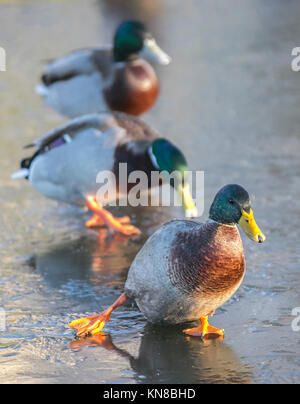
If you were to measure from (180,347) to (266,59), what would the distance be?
21.8 feet

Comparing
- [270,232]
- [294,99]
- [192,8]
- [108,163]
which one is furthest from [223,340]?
[192,8]

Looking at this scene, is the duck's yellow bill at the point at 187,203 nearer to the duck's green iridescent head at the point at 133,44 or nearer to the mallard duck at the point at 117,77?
the mallard duck at the point at 117,77

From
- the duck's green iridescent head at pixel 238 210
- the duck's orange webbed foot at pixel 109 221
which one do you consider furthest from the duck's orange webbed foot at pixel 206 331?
the duck's orange webbed foot at pixel 109 221

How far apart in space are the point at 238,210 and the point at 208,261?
25 centimetres

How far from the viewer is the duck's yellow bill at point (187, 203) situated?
4254 millimetres

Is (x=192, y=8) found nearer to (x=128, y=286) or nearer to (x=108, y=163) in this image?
(x=108, y=163)

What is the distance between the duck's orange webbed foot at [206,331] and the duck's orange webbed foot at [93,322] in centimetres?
36

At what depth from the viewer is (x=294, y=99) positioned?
312 inches

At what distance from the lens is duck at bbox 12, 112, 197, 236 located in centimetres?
495

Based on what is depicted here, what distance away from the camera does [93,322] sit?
3555 mm
